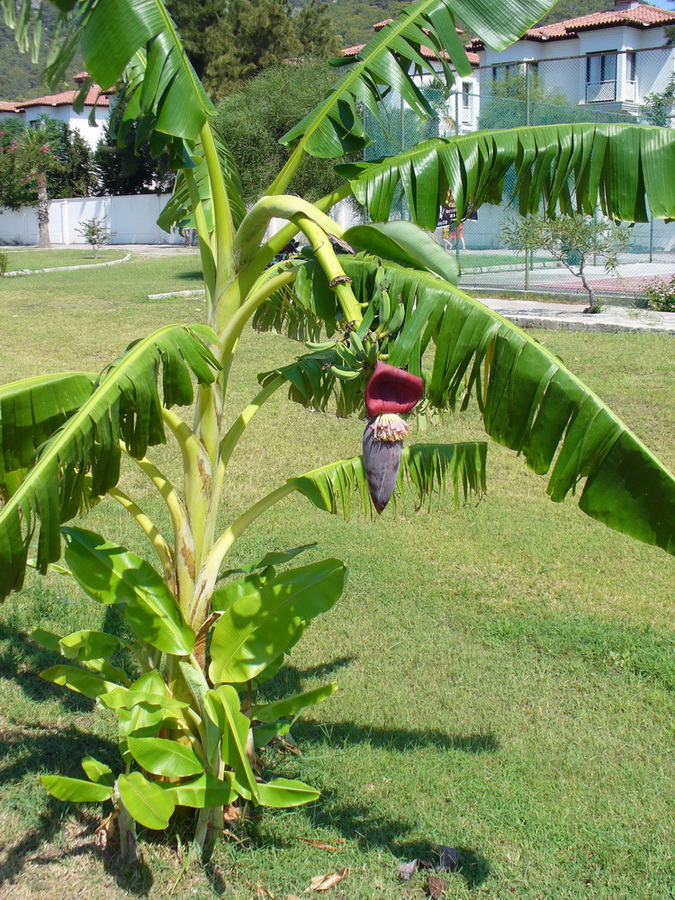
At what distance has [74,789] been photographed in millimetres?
3037

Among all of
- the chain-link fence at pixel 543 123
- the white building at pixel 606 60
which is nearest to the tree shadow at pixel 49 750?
the chain-link fence at pixel 543 123

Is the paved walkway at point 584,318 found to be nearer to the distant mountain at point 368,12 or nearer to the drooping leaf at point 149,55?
the drooping leaf at point 149,55

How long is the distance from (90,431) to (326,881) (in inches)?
70.2

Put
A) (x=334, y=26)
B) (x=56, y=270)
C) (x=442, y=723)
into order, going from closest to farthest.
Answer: (x=442, y=723) < (x=56, y=270) < (x=334, y=26)

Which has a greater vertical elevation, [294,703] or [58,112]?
[58,112]

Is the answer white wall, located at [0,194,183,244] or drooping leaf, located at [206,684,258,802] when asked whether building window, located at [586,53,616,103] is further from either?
drooping leaf, located at [206,684,258,802]

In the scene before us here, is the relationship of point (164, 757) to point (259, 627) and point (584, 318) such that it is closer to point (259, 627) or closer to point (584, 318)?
point (259, 627)

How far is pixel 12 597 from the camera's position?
16.5ft

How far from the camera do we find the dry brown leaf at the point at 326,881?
2973 millimetres

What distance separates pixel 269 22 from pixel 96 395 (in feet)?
136

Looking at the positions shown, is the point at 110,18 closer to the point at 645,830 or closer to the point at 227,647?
the point at 227,647

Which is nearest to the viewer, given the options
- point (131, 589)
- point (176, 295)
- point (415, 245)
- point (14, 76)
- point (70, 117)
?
point (415, 245)

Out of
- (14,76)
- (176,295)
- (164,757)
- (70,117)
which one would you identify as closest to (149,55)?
(164,757)

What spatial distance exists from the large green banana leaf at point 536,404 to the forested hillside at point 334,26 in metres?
37.7
